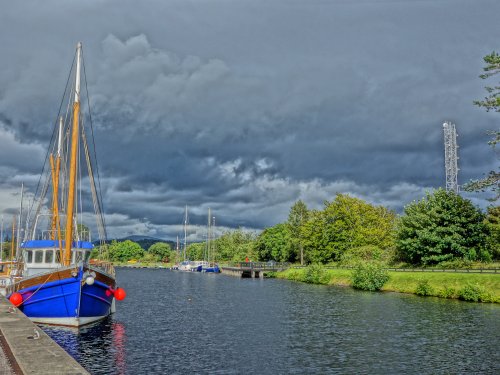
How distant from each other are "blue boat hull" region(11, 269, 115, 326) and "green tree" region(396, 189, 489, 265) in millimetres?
56437

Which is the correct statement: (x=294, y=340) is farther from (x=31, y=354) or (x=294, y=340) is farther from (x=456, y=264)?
(x=456, y=264)

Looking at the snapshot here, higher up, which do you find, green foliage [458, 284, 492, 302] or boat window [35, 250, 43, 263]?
boat window [35, 250, 43, 263]

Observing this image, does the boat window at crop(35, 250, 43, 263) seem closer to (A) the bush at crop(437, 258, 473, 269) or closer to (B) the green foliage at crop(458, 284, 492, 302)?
(B) the green foliage at crop(458, 284, 492, 302)

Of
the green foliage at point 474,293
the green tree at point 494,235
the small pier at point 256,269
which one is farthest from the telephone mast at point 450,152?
the small pier at point 256,269

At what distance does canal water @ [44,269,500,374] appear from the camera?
1025 inches

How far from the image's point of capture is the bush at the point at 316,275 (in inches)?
3770

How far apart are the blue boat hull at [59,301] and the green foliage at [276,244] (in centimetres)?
11599

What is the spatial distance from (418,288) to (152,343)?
44.2 m

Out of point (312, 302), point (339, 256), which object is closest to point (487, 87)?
point (312, 302)

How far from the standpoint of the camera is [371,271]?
252 ft

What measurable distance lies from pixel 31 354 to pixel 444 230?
68.0 metres

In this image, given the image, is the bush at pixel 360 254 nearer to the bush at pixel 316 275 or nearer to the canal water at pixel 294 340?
the bush at pixel 316 275

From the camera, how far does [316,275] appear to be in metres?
98.9

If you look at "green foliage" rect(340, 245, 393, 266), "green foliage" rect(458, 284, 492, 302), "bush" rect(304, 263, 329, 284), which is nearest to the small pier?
"green foliage" rect(340, 245, 393, 266)
